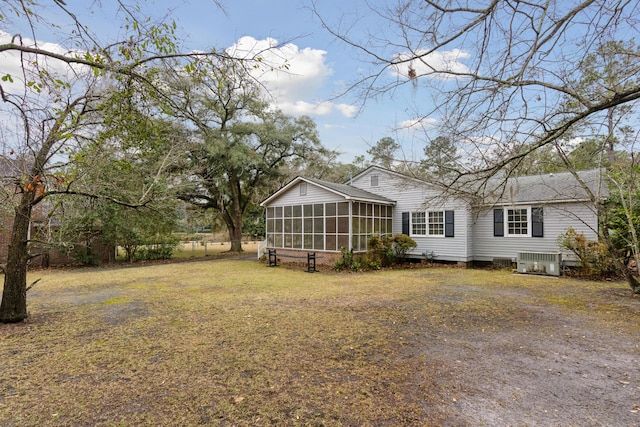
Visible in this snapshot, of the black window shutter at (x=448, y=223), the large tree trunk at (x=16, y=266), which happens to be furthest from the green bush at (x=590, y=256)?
the large tree trunk at (x=16, y=266)

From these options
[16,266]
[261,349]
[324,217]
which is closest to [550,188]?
[324,217]

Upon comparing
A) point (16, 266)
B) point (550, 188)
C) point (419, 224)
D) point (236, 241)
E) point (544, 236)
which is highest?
point (550, 188)

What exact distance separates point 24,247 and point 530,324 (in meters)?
8.77

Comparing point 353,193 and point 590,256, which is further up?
point 353,193

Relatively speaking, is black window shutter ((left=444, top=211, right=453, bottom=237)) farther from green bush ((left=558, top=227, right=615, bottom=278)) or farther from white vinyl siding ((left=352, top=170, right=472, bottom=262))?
green bush ((left=558, top=227, right=615, bottom=278))

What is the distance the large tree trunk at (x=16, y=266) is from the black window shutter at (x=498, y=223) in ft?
47.5

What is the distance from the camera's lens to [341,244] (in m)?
13.6

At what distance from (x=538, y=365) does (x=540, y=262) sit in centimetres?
892

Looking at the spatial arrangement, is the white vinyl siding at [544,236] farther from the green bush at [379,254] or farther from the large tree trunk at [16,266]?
the large tree trunk at [16,266]

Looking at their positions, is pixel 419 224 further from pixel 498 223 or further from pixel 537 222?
pixel 537 222

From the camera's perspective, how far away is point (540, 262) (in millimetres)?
11367

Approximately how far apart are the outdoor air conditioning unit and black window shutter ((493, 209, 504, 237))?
1.74m

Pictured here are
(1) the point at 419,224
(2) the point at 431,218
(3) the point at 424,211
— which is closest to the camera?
(3) the point at 424,211

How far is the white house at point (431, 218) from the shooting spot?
40.5 feet
